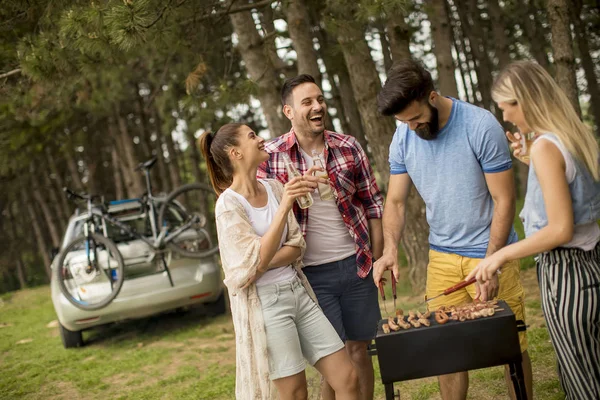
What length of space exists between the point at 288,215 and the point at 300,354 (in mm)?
737

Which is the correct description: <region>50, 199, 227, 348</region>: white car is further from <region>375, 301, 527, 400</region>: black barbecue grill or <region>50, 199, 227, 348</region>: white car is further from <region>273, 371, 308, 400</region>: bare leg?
<region>375, 301, 527, 400</region>: black barbecue grill

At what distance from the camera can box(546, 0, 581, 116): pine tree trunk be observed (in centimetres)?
597

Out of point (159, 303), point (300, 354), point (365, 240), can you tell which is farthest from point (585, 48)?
point (300, 354)

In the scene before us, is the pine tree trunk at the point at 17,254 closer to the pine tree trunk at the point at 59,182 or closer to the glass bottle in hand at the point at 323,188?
the pine tree trunk at the point at 59,182

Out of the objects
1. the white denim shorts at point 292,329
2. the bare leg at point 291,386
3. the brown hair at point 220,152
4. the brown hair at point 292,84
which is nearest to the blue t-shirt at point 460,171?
the brown hair at point 292,84

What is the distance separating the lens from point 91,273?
302 inches

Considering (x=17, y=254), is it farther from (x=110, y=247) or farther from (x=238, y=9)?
(x=238, y=9)

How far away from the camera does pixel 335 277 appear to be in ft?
12.8

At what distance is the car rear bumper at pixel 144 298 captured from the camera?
771cm

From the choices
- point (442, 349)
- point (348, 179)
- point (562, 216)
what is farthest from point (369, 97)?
point (562, 216)

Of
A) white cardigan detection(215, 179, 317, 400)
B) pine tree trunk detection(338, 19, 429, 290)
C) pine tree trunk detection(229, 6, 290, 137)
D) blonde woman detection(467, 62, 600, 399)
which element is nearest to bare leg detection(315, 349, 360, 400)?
white cardigan detection(215, 179, 317, 400)

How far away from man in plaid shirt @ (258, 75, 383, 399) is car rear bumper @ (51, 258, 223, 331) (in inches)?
166

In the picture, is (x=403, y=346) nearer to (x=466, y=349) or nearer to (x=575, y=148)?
(x=466, y=349)

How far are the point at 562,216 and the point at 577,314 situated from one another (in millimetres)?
443
